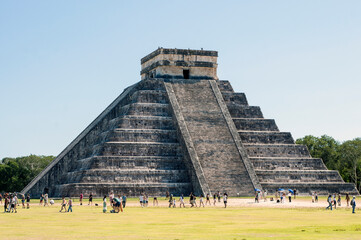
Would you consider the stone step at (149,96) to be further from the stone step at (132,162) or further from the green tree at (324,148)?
the green tree at (324,148)

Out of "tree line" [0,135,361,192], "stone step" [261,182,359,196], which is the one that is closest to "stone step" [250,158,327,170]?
"stone step" [261,182,359,196]

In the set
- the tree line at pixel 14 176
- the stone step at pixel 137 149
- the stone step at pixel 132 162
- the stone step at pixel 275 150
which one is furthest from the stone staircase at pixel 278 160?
the tree line at pixel 14 176

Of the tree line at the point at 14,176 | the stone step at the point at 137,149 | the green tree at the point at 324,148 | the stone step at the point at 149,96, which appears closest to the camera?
the stone step at the point at 137,149

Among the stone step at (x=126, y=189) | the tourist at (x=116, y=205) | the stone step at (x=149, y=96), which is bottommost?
the tourist at (x=116, y=205)

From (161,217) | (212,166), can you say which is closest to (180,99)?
(212,166)

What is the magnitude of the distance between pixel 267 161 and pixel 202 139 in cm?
570

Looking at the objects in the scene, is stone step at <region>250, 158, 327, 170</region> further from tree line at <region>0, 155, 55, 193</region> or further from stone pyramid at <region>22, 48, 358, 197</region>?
tree line at <region>0, 155, 55, 193</region>

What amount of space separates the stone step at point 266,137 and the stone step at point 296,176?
3.97 meters

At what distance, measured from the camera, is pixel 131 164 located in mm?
46812

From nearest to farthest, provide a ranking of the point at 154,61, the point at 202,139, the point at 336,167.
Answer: the point at 202,139 < the point at 154,61 < the point at 336,167

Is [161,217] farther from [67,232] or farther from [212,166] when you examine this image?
[212,166]

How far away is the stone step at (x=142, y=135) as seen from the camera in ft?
159

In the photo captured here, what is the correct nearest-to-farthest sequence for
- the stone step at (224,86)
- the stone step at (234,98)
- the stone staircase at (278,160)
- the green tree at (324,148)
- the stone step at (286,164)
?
the stone staircase at (278,160) → the stone step at (286,164) → the stone step at (234,98) → the stone step at (224,86) → the green tree at (324,148)

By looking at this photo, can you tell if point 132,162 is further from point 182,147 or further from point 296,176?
point 296,176
